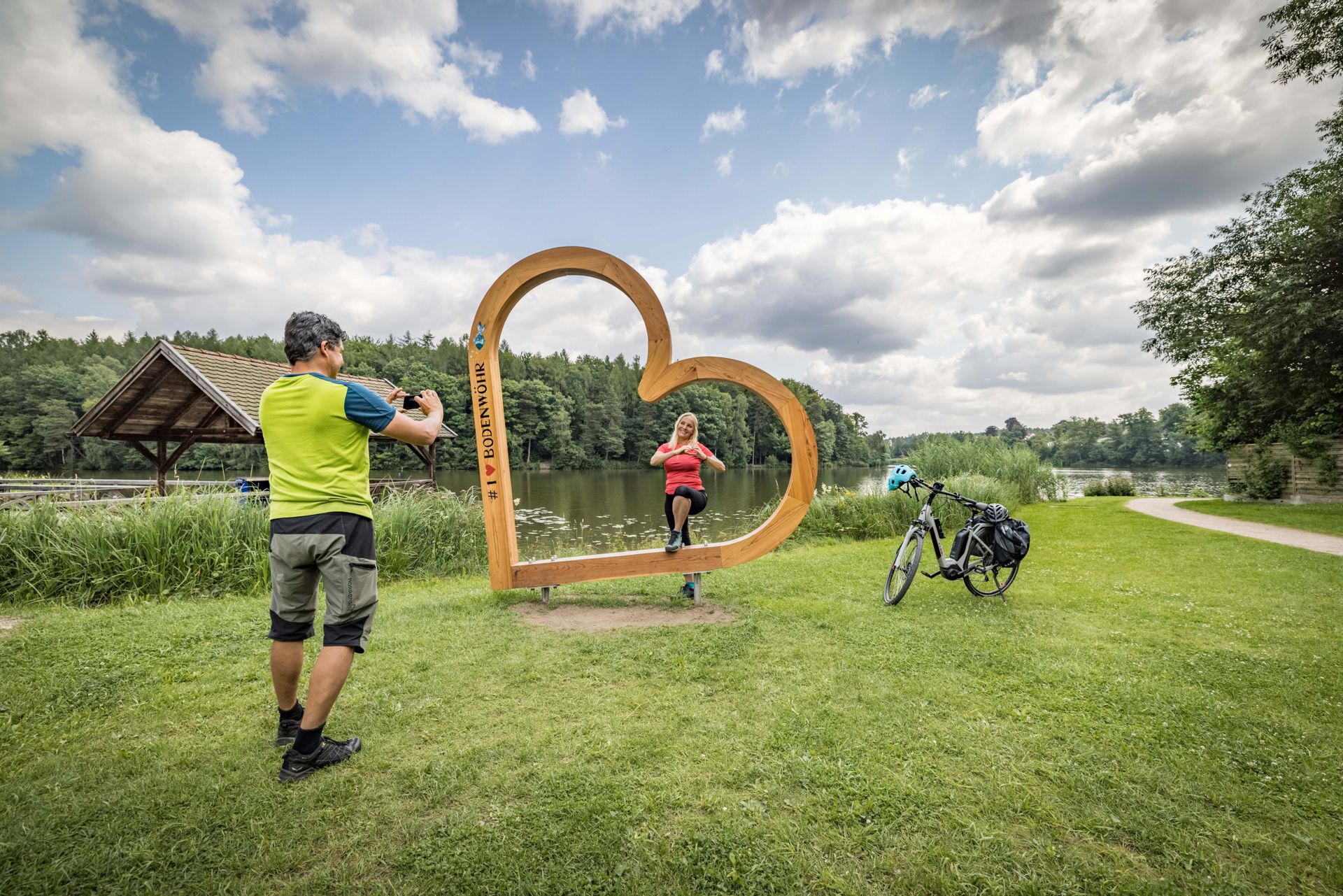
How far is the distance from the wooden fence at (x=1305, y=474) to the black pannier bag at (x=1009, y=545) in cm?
1407

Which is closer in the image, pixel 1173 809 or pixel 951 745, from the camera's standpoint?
pixel 1173 809

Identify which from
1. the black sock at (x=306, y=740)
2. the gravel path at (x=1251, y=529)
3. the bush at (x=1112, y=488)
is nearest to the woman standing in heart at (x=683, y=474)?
the black sock at (x=306, y=740)

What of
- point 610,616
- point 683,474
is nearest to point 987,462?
point 683,474

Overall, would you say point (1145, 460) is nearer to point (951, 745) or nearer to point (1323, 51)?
point (1323, 51)

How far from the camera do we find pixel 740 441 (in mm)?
49875

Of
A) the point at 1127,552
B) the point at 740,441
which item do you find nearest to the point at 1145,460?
the point at 740,441

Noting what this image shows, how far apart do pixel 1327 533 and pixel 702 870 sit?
1370 centimetres

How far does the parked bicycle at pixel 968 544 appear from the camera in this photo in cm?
558

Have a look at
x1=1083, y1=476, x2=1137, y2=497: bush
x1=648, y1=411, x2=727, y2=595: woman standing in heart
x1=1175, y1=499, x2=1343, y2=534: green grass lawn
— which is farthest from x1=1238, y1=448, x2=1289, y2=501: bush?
x1=648, y1=411, x2=727, y2=595: woman standing in heart

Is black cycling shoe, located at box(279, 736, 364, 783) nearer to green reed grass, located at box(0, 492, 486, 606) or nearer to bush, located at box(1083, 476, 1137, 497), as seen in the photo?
green reed grass, located at box(0, 492, 486, 606)

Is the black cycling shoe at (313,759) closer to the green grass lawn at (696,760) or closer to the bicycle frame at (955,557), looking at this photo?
the green grass lawn at (696,760)

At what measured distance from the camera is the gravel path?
8680mm

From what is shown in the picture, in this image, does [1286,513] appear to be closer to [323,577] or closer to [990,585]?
[990,585]

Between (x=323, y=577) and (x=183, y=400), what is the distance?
1354 cm
